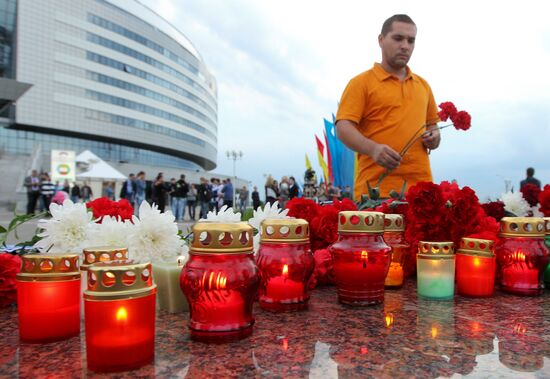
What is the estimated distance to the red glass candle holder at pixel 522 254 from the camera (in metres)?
1.19

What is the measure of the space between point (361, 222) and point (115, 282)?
598mm

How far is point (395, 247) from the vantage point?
1.31 m

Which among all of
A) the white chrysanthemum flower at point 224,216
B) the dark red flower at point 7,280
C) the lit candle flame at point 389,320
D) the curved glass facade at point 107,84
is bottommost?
the lit candle flame at point 389,320

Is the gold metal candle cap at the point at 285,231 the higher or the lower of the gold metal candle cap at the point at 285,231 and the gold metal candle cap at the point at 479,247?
the higher

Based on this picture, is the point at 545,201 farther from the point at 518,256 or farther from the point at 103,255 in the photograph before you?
the point at 103,255

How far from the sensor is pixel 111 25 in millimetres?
45750

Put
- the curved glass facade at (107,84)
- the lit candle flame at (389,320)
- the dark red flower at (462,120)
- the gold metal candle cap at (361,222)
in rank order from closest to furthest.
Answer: the lit candle flame at (389,320) → the gold metal candle cap at (361,222) → the dark red flower at (462,120) → the curved glass facade at (107,84)

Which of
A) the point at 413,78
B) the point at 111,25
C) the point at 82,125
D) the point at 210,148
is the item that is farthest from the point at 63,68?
the point at 413,78

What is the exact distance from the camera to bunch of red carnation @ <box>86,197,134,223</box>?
1.35 metres

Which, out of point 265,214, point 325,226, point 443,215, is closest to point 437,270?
point 443,215

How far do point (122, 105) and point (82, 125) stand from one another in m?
5.59

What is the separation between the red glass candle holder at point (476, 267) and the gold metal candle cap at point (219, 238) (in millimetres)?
711

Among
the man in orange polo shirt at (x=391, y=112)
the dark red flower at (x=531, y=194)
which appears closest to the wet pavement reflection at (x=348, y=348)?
the dark red flower at (x=531, y=194)

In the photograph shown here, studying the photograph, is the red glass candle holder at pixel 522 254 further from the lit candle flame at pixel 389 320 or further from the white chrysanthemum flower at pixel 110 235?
the white chrysanthemum flower at pixel 110 235
